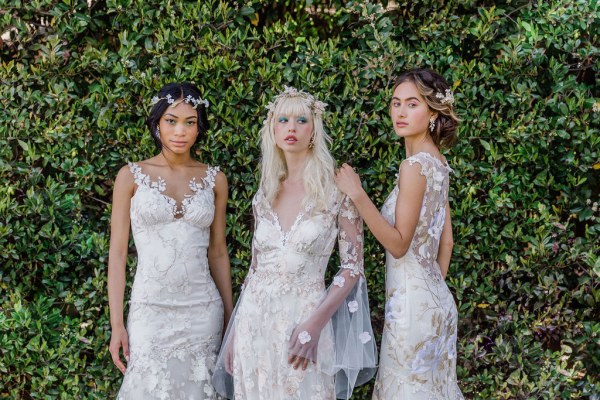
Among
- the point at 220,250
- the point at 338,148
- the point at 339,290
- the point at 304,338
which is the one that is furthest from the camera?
the point at 338,148

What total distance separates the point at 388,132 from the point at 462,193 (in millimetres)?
575

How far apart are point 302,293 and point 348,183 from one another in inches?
23.2

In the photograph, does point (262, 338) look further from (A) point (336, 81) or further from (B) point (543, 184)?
(B) point (543, 184)

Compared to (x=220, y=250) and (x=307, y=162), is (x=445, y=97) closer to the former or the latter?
(x=307, y=162)

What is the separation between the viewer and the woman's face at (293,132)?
3.57 metres

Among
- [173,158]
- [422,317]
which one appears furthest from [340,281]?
[173,158]

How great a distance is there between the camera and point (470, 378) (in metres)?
4.34

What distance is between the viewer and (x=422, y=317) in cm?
343

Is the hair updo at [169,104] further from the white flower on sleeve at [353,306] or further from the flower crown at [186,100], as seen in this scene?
the white flower on sleeve at [353,306]

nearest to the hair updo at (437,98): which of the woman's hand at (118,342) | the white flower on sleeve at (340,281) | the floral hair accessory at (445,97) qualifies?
the floral hair accessory at (445,97)

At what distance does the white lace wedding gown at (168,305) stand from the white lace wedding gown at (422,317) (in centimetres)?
94

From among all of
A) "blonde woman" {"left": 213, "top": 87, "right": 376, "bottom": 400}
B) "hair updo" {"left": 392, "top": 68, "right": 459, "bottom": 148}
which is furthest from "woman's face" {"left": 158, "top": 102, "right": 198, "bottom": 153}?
"hair updo" {"left": 392, "top": 68, "right": 459, "bottom": 148}

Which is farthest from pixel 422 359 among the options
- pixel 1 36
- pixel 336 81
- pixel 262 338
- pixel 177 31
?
pixel 1 36

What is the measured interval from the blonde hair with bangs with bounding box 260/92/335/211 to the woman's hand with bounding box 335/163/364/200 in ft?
0.20
